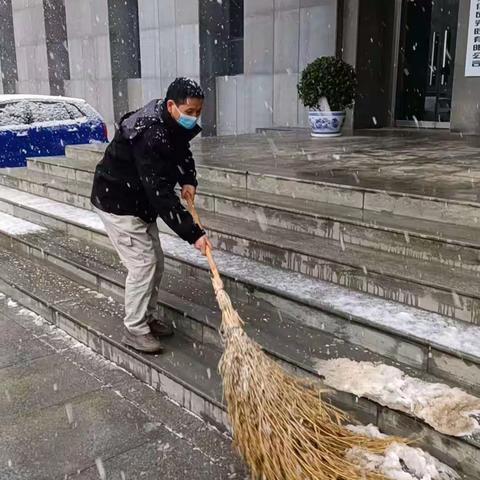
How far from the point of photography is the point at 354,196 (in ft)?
16.8

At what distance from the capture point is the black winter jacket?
3.46 m

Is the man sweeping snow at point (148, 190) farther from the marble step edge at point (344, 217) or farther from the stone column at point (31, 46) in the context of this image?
the stone column at point (31, 46)

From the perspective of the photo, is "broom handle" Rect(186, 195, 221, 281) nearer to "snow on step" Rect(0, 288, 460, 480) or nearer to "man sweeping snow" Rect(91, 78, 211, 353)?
"man sweeping snow" Rect(91, 78, 211, 353)

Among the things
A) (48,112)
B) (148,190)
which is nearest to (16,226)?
(48,112)

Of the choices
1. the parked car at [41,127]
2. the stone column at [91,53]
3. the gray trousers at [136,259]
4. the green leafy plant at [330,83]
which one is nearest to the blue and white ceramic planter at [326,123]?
the green leafy plant at [330,83]

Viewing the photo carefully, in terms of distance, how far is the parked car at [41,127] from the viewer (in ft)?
31.8

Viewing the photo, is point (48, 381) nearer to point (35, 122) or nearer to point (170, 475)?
point (170, 475)

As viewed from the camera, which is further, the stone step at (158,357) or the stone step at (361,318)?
the stone step at (361,318)

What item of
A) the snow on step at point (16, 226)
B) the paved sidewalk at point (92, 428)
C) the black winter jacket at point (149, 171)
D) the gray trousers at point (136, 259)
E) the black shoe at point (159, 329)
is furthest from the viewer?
the snow on step at point (16, 226)

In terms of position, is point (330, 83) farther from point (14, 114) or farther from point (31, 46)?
point (31, 46)

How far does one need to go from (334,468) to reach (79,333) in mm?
2711

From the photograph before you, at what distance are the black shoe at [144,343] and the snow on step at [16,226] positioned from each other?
3477 millimetres

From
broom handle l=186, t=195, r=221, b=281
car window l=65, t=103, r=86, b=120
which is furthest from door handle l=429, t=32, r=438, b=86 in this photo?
broom handle l=186, t=195, r=221, b=281

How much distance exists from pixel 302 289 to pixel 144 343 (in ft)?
3.86
